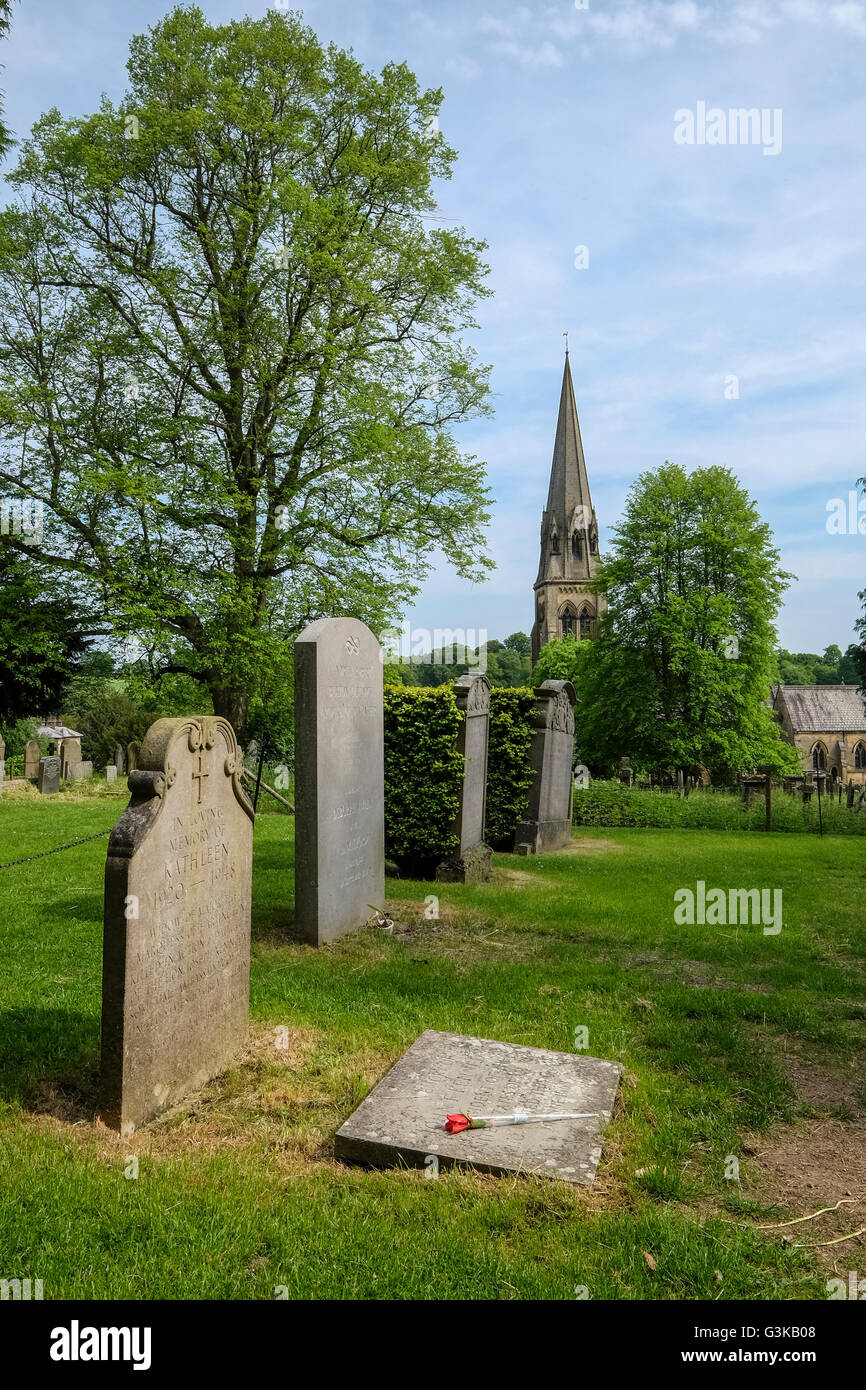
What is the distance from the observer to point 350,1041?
5.06 meters

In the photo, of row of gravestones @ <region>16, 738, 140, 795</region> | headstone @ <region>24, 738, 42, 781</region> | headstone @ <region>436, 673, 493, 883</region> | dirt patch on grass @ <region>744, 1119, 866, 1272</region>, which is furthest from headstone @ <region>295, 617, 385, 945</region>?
headstone @ <region>24, 738, 42, 781</region>

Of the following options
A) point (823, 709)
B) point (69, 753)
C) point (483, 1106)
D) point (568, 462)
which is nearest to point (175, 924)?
point (483, 1106)

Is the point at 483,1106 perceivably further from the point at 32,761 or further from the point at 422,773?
the point at 32,761

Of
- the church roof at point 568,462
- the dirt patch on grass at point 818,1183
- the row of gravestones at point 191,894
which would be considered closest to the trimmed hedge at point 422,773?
the row of gravestones at point 191,894

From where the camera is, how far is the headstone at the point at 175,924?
3.88 metres

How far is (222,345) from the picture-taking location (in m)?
16.3

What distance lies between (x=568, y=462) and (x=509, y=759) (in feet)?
174

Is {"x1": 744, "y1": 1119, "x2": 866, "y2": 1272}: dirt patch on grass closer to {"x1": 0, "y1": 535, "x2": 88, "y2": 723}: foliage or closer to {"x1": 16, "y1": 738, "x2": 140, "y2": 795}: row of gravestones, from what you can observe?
{"x1": 0, "y1": 535, "x2": 88, "y2": 723}: foliage

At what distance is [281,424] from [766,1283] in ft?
54.9

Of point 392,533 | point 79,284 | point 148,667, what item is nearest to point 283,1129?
point 148,667

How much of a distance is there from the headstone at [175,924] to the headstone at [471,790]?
585 cm
